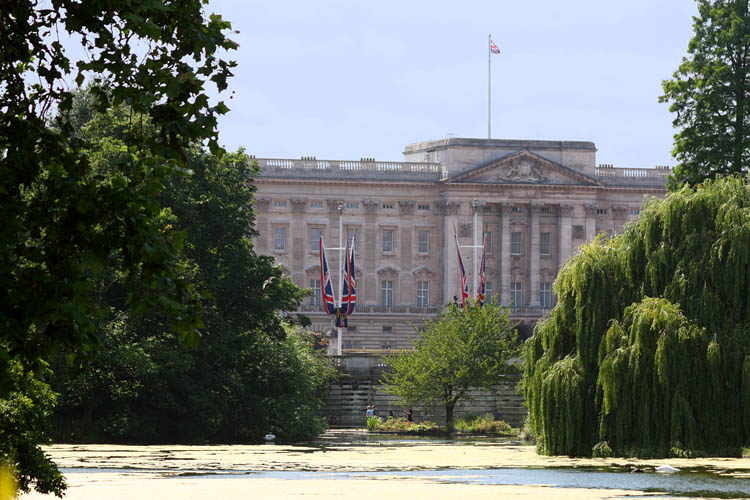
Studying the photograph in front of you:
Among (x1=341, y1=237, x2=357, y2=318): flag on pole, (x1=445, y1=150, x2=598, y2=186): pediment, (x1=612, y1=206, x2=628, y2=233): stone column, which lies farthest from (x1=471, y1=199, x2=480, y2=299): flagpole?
(x1=341, y1=237, x2=357, y2=318): flag on pole

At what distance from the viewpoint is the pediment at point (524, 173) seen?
133m

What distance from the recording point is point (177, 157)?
13289 mm

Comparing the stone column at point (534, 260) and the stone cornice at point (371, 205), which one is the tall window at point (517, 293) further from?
the stone cornice at point (371, 205)

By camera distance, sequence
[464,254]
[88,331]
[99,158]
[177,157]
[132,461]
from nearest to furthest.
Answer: [88,331] < [177,157] < [132,461] < [99,158] < [464,254]

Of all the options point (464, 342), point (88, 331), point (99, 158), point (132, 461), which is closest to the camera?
point (88, 331)

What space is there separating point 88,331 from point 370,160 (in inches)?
4876

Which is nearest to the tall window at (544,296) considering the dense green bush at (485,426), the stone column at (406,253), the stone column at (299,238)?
the stone column at (406,253)

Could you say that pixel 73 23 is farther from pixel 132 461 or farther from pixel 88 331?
pixel 132 461

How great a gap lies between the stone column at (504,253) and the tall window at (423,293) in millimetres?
6864

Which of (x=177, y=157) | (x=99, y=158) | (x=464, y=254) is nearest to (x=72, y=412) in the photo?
(x=99, y=158)

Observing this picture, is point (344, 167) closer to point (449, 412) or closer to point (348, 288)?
point (348, 288)

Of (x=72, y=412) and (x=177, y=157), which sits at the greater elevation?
(x=177, y=157)

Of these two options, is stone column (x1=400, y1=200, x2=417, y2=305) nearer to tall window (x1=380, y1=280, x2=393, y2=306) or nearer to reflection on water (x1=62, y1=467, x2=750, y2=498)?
tall window (x1=380, y1=280, x2=393, y2=306)

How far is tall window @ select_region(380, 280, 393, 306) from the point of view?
442 feet
